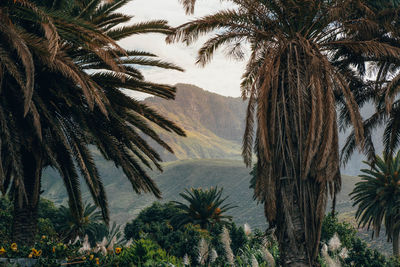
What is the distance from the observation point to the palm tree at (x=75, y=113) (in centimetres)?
951

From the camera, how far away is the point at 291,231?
10398mm

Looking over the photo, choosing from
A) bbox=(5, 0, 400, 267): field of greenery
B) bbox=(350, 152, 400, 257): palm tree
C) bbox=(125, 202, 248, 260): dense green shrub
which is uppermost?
bbox=(5, 0, 400, 267): field of greenery

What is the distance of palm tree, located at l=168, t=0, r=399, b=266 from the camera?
34.2ft

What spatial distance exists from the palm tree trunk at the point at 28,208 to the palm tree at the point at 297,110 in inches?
226

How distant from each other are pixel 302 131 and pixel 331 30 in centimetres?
319

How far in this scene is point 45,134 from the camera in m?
11.3

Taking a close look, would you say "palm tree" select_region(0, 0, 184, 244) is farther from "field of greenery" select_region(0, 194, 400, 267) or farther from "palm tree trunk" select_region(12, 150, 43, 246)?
"field of greenery" select_region(0, 194, 400, 267)

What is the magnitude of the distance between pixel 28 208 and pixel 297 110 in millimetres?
7595

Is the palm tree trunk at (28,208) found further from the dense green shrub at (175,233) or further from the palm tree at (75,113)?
the dense green shrub at (175,233)

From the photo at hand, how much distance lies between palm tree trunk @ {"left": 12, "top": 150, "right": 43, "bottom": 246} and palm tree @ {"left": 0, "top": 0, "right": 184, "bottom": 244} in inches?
1.0

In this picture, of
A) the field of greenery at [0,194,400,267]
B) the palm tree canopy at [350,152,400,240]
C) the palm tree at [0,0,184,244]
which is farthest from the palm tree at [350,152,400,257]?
the palm tree at [0,0,184,244]

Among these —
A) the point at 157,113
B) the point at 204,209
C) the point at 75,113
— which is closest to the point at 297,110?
the point at 157,113

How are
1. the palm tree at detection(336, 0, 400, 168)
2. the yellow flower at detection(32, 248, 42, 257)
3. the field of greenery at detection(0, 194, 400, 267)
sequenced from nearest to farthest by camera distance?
1. the yellow flower at detection(32, 248, 42, 257)
2. the field of greenery at detection(0, 194, 400, 267)
3. the palm tree at detection(336, 0, 400, 168)

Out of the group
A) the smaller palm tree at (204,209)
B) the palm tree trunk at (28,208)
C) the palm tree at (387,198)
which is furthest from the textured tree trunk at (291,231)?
the smaller palm tree at (204,209)
